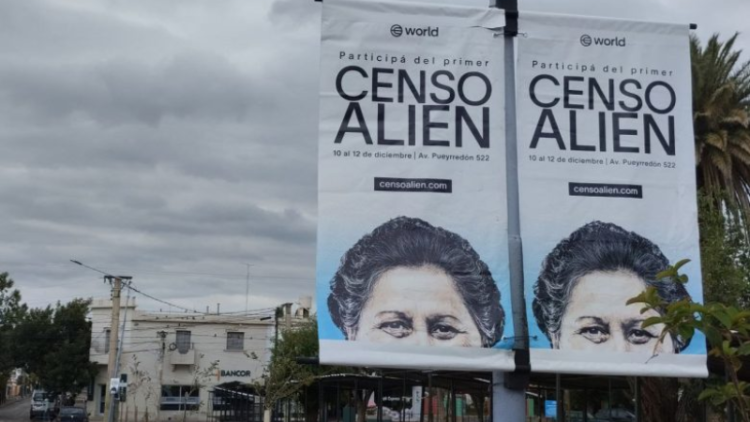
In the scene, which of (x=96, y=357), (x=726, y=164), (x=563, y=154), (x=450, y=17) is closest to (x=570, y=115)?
(x=563, y=154)

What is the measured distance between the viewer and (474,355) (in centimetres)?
571

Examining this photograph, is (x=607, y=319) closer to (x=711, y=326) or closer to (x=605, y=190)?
(x=605, y=190)

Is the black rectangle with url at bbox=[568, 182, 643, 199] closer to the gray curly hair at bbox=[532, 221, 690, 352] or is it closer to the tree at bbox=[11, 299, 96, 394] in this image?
the gray curly hair at bbox=[532, 221, 690, 352]

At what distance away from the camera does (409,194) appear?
5.83 m

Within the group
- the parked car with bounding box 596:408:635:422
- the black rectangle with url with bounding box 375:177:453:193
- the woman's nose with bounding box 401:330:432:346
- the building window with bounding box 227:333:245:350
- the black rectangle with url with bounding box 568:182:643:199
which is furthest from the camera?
the building window with bounding box 227:333:245:350

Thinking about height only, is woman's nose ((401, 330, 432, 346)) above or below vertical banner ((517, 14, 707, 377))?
below

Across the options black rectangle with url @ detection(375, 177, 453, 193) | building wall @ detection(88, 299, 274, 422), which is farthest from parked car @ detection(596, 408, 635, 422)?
building wall @ detection(88, 299, 274, 422)

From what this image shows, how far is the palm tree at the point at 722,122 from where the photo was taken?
23.5 metres

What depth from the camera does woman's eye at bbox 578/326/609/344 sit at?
19.3 ft

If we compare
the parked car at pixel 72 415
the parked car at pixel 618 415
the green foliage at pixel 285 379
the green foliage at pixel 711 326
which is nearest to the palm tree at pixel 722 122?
the parked car at pixel 618 415

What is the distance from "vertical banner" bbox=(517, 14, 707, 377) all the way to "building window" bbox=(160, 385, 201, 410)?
191 feet

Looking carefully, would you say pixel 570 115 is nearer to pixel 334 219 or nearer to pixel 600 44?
pixel 600 44

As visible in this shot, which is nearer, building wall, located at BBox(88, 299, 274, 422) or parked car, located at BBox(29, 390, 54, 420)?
parked car, located at BBox(29, 390, 54, 420)

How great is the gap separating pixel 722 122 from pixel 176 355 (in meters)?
47.6
